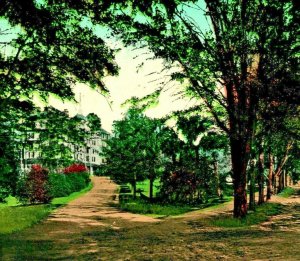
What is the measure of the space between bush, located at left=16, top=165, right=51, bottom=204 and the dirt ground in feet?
45.7

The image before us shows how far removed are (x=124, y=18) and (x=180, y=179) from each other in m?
17.5

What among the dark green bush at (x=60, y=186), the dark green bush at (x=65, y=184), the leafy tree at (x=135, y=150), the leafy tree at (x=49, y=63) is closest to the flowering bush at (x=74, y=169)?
the dark green bush at (x=65, y=184)

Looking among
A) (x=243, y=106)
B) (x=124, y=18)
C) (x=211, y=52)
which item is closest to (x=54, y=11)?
(x=124, y=18)

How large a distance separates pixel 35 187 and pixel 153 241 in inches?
856

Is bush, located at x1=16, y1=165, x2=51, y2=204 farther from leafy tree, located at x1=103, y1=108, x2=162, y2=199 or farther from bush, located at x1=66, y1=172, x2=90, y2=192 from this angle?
bush, located at x1=66, y1=172, x2=90, y2=192

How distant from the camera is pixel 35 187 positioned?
3219 centimetres

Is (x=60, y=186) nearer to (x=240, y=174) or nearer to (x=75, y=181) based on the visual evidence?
(x=75, y=181)

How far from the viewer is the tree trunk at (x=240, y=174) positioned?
59.7 ft

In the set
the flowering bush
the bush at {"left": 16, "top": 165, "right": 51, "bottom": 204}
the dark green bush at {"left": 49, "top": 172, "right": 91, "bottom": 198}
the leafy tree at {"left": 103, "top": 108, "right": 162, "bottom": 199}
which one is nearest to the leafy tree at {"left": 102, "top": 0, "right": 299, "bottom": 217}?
the leafy tree at {"left": 103, "top": 108, "right": 162, "bottom": 199}

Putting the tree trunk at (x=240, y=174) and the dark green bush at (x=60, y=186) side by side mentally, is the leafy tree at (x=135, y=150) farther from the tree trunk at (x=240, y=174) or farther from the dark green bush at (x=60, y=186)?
the tree trunk at (x=240, y=174)

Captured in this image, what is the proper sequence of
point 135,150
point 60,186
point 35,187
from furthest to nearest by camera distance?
point 60,186
point 135,150
point 35,187

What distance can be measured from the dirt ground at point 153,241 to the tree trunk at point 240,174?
1.54 m

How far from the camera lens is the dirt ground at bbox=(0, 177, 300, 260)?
33.8ft

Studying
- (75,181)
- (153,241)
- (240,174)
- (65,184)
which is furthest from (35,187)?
(153,241)
